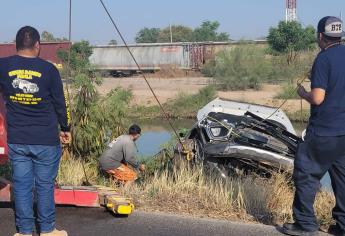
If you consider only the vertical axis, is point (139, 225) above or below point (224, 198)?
below

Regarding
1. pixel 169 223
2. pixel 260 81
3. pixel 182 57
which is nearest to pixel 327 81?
pixel 169 223

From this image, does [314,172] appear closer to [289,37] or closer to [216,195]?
[216,195]

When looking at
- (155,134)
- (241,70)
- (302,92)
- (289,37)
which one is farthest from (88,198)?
(289,37)

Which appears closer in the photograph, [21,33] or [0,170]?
[21,33]

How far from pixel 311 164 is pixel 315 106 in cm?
50

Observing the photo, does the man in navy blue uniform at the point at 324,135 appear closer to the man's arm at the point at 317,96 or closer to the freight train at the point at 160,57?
the man's arm at the point at 317,96

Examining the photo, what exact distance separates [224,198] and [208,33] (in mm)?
86256

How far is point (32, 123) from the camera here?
16.8 ft

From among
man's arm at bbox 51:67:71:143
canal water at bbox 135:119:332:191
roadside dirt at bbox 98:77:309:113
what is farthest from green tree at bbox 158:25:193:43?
man's arm at bbox 51:67:71:143

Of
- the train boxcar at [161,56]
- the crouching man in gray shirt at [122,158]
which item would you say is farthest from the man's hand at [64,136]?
the train boxcar at [161,56]

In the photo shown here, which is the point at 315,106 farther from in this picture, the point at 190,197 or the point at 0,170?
the point at 0,170

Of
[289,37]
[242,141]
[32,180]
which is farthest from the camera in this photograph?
[289,37]

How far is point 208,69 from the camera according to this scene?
44281 millimetres

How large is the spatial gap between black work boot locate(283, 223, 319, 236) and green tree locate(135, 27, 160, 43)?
103747 millimetres
